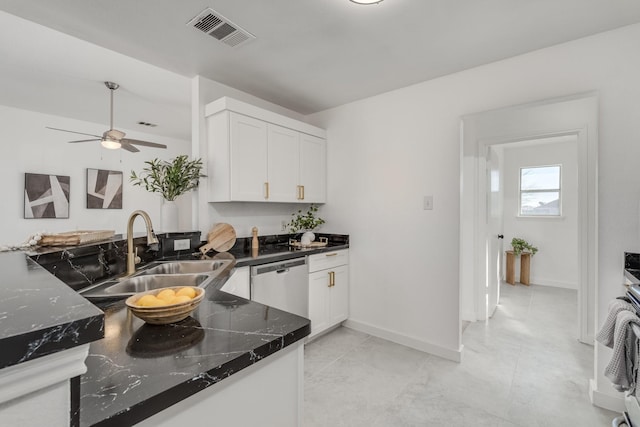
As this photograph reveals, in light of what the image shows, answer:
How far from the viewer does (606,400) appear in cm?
188

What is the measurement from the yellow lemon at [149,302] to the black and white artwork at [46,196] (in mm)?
3781

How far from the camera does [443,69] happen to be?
247cm

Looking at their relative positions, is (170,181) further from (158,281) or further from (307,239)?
(307,239)

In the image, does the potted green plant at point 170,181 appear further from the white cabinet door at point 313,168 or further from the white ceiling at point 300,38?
the white cabinet door at point 313,168

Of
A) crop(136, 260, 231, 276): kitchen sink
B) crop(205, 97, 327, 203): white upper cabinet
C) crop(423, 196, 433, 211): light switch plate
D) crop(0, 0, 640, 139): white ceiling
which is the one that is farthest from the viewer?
crop(423, 196, 433, 211): light switch plate

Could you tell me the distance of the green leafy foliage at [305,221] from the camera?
329 cm

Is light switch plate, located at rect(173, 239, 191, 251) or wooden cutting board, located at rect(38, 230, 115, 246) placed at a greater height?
wooden cutting board, located at rect(38, 230, 115, 246)

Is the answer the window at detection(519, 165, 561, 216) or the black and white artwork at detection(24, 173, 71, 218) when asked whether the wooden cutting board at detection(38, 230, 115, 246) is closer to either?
the black and white artwork at detection(24, 173, 71, 218)

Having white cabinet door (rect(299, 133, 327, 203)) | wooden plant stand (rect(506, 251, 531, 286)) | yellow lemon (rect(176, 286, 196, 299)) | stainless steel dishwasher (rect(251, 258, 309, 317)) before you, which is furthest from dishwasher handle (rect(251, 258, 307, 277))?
wooden plant stand (rect(506, 251, 531, 286))

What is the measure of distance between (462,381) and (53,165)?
5.03 meters

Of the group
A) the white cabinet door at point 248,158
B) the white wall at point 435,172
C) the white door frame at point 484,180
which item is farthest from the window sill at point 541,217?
the white cabinet door at point 248,158

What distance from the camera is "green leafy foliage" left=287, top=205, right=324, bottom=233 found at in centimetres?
329

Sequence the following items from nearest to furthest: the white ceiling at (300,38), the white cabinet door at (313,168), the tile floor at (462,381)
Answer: the white ceiling at (300,38) → the tile floor at (462,381) → the white cabinet door at (313,168)

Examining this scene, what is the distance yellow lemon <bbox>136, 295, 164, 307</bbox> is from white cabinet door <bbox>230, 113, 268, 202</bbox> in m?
1.54
